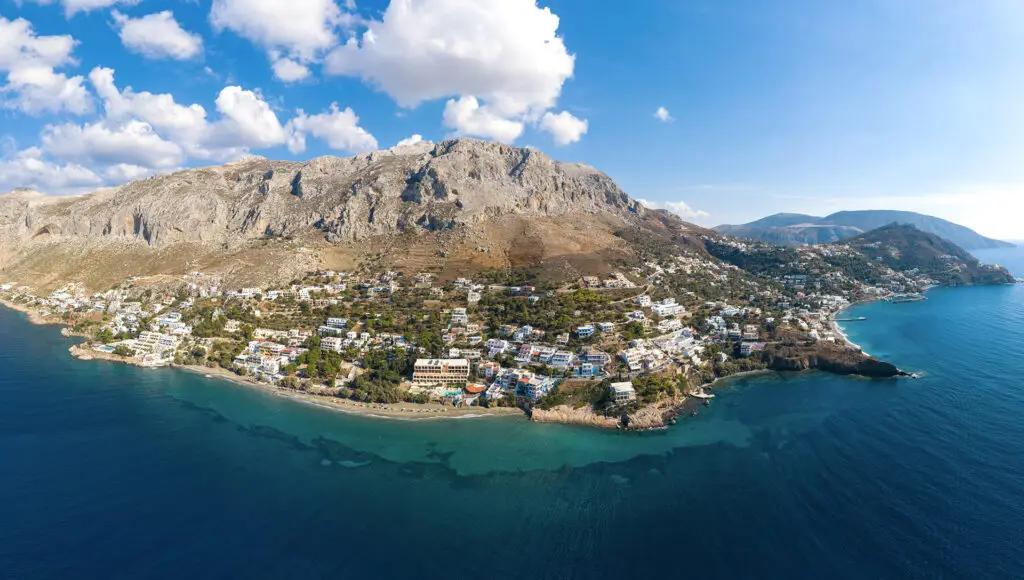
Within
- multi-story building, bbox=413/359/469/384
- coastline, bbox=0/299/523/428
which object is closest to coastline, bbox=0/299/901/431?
coastline, bbox=0/299/523/428

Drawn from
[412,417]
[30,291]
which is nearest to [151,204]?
[30,291]

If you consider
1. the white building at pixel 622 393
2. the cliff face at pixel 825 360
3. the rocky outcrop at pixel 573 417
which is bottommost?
the rocky outcrop at pixel 573 417

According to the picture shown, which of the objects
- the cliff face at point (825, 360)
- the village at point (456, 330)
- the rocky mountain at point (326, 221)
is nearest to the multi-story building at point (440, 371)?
the village at point (456, 330)

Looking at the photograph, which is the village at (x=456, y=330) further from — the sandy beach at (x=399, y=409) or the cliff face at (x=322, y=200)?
the cliff face at (x=322, y=200)

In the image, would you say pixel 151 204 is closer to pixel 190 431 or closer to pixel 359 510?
pixel 190 431

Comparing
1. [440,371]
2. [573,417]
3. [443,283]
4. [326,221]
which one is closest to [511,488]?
[573,417]

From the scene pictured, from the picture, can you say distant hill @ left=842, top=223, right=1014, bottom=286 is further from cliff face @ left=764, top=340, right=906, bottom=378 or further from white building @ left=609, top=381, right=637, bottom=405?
white building @ left=609, top=381, right=637, bottom=405
